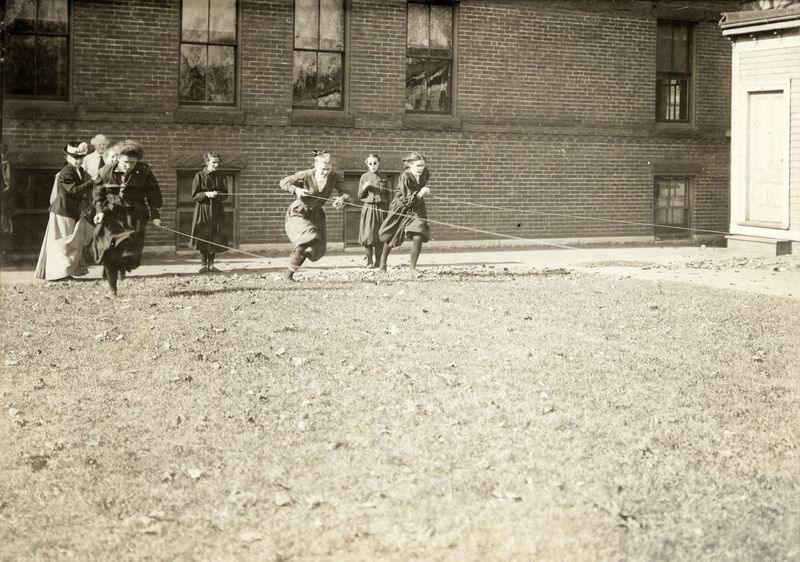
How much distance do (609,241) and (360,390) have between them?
13193 mm

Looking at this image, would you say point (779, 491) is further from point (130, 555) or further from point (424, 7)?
point (424, 7)

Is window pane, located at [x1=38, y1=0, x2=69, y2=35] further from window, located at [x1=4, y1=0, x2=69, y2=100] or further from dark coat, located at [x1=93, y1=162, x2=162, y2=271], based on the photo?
dark coat, located at [x1=93, y1=162, x2=162, y2=271]

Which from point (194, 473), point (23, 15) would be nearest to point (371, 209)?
point (23, 15)

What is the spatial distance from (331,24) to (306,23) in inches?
16.8

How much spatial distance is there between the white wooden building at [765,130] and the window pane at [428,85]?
4701 mm

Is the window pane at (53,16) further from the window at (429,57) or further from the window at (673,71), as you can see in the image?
the window at (673,71)

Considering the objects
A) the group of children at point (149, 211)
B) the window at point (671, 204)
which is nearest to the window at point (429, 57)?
the group of children at point (149, 211)

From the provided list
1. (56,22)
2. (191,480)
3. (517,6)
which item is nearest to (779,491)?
(191,480)

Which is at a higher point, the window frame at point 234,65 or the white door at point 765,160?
the window frame at point 234,65

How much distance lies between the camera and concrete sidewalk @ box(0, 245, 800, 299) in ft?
44.0

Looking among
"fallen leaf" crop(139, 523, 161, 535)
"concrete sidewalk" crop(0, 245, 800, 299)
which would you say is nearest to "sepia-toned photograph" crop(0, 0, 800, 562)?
"fallen leaf" crop(139, 523, 161, 535)

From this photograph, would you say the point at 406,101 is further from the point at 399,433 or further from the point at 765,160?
the point at 399,433

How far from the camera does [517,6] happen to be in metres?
18.6

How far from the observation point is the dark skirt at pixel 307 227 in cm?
1255
